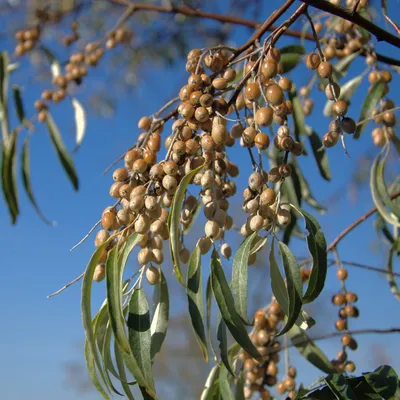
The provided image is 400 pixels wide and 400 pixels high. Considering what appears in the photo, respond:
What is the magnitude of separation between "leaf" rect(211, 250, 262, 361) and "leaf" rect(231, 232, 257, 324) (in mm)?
10

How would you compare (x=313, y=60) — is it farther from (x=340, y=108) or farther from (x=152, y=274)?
(x=152, y=274)

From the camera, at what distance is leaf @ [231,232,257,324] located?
1.87 ft

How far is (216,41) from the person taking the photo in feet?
7.26

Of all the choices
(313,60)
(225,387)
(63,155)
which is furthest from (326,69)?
(63,155)

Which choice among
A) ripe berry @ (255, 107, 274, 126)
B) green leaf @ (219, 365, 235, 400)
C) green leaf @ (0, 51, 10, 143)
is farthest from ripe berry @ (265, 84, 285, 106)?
green leaf @ (0, 51, 10, 143)

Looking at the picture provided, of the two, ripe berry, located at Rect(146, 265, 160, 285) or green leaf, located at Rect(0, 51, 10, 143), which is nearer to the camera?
ripe berry, located at Rect(146, 265, 160, 285)

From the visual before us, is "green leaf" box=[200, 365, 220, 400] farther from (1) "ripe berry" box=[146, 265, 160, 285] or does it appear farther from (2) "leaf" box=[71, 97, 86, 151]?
(2) "leaf" box=[71, 97, 86, 151]

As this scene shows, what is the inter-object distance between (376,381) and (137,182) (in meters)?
0.34

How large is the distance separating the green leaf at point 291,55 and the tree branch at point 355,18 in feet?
1.42

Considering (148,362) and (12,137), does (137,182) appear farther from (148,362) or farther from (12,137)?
(12,137)

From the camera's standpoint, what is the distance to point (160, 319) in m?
0.64

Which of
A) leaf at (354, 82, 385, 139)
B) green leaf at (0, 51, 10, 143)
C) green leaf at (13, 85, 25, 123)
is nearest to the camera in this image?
leaf at (354, 82, 385, 139)

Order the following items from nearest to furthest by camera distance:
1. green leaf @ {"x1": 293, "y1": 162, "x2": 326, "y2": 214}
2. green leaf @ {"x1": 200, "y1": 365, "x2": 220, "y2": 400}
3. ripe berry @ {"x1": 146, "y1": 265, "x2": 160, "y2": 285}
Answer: ripe berry @ {"x1": 146, "y1": 265, "x2": 160, "y2": 285}, green leaf @ {"x1": 200, "y1": 365, "x2": 220, "y2": 400}, green leaf @ {"x1": 293, "y1": 162, "x2": 326, "y2": 214}

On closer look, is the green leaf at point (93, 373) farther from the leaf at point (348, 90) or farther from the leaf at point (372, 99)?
the leaf at point (348, 90)
